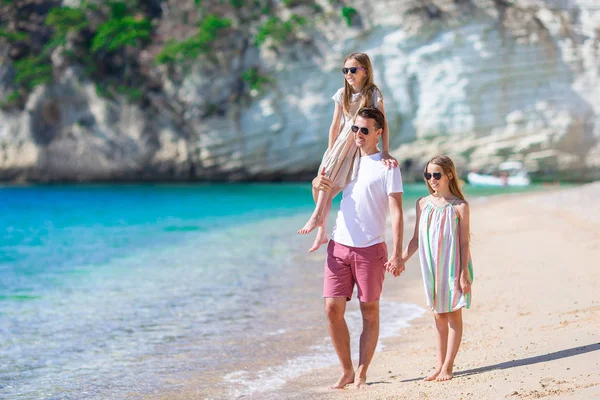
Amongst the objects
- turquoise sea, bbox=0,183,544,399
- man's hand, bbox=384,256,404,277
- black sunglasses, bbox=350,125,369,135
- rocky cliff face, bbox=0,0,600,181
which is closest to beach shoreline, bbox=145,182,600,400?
turquoise sea, bbox=0,183,544,399

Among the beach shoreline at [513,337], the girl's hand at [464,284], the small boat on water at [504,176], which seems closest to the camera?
the beach shoreline at [513,337]

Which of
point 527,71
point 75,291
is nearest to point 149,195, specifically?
point 527,71

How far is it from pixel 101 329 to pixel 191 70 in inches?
981

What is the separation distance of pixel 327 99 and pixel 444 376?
86.5 feet

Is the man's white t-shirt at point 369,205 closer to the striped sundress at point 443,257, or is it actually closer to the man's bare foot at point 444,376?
the striped sundress at point 443,257

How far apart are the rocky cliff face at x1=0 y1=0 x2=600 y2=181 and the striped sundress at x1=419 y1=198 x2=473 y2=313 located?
25.4 m

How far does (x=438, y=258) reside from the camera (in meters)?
4.54

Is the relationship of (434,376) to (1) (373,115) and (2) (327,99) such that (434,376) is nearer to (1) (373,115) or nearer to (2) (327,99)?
(1) (373,115)

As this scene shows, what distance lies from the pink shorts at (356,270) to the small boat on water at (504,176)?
2516 centimetres

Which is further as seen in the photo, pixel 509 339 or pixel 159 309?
pixel 159 309

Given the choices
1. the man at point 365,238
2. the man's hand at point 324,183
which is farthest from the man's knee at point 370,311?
the man's hand at point 324,183

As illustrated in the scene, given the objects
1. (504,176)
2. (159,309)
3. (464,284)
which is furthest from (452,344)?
(504,176)

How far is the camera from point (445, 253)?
4.53 meters

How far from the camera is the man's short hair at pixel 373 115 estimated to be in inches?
Result: 184
